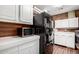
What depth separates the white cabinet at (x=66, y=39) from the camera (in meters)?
3.59

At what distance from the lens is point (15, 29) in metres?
1.57

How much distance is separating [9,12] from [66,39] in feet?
11.1

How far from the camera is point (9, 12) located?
108cm

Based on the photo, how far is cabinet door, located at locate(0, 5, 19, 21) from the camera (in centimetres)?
96

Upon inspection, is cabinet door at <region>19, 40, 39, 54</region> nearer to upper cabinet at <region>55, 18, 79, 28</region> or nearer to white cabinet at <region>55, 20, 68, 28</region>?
upper cabinet at <region>55, 18, 79, 28</region>

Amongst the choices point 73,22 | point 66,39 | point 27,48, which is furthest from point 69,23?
point 27,48

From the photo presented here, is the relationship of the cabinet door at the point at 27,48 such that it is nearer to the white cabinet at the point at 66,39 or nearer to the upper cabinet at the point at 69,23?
the white cabinet at the point at 66,39

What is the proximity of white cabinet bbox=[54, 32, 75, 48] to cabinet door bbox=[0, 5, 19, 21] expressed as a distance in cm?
306

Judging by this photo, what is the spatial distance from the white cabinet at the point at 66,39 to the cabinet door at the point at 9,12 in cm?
306

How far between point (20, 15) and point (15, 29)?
37cm

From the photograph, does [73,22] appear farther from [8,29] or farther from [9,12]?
[9,12]
